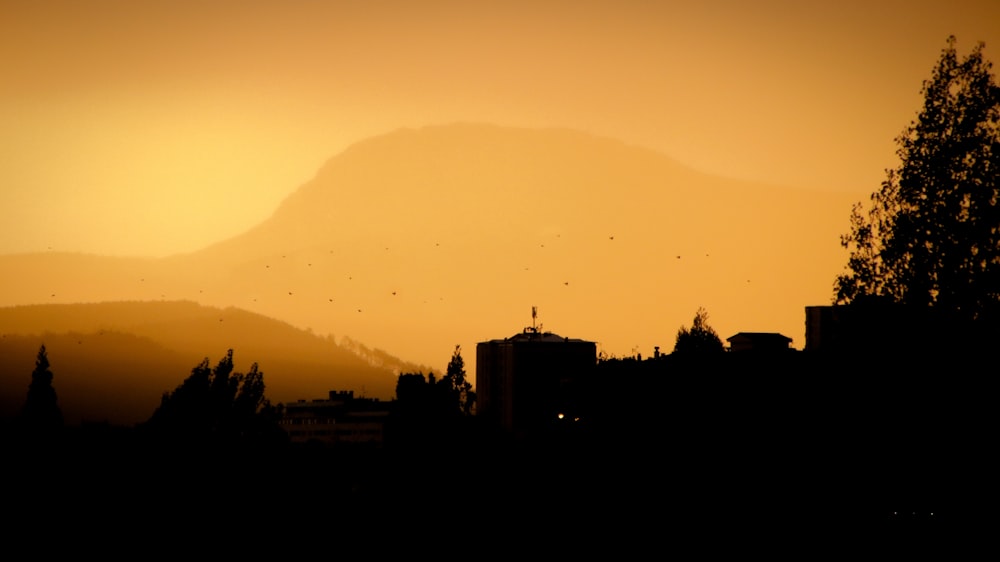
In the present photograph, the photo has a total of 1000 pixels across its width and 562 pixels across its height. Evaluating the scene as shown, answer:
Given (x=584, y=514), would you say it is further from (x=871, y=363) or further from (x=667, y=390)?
(x=667, y=390)

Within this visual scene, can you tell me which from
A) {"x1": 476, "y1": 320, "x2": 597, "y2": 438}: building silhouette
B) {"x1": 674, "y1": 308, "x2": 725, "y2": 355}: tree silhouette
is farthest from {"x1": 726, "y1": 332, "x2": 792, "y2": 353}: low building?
{"x1": 476, "y1": 320, "x2": 597, "y2": 438}: building silhouette

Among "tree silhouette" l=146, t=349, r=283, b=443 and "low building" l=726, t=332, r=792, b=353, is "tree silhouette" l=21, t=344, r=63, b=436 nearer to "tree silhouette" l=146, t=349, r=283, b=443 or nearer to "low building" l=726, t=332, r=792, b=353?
"tree silhouette" l=146, t=349, r=283, b=443

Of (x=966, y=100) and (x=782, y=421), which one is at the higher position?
(x=966, y=100)

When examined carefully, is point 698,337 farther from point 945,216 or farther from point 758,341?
point 945,216

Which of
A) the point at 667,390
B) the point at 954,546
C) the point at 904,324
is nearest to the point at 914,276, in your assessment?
Answer: the point at 904,324

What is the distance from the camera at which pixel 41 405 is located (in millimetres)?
87250

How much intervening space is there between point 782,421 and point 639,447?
8.72m

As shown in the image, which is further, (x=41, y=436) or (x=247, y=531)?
(x=41, y=436)

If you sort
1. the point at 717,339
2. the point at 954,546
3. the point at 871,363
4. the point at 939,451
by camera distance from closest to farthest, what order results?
1. the point at 954,546
2. the point at 939,451
3. the point at 871,363
4. the point at 717,339

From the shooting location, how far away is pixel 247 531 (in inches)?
2660

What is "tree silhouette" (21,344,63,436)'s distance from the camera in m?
86.6

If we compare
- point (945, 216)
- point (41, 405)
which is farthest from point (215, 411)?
point (945, 216)

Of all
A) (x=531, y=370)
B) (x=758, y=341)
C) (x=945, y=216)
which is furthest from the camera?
(x=531, y=370)

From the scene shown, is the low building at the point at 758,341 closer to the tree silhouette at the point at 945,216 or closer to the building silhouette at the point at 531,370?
the tree silhouette at the point at 945,216
